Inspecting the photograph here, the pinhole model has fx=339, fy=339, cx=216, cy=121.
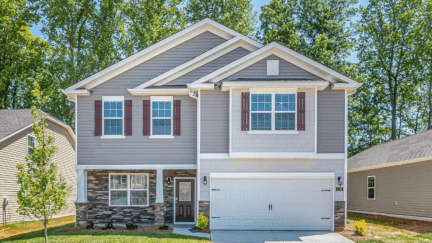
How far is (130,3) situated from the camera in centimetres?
2691

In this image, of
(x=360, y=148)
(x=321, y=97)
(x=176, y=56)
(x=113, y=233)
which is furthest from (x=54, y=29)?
(x=360, y=148)

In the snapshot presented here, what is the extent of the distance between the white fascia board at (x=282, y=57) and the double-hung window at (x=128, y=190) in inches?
201

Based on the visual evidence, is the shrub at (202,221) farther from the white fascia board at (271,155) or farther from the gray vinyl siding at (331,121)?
the gray vinyl siding at (331,121)

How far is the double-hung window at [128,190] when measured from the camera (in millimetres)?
14039

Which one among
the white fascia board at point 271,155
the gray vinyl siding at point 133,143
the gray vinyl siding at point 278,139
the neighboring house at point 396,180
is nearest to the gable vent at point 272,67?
the gray vinyl siding at point 278,139

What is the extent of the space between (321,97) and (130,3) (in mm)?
19618

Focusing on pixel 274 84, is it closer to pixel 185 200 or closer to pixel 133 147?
pixel 133 147

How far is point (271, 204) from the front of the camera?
12562 millimetres

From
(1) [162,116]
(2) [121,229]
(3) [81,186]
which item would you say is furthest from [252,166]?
(3) [81,186]

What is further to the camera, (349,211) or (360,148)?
(360,148)

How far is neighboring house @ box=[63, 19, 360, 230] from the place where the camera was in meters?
12.3

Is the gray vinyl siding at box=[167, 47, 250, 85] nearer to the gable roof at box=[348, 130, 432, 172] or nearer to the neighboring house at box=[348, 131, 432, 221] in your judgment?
the gable roof at box=[348, 130, 432, 172]

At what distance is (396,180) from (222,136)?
971cm

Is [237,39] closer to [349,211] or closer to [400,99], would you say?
[349,211]
